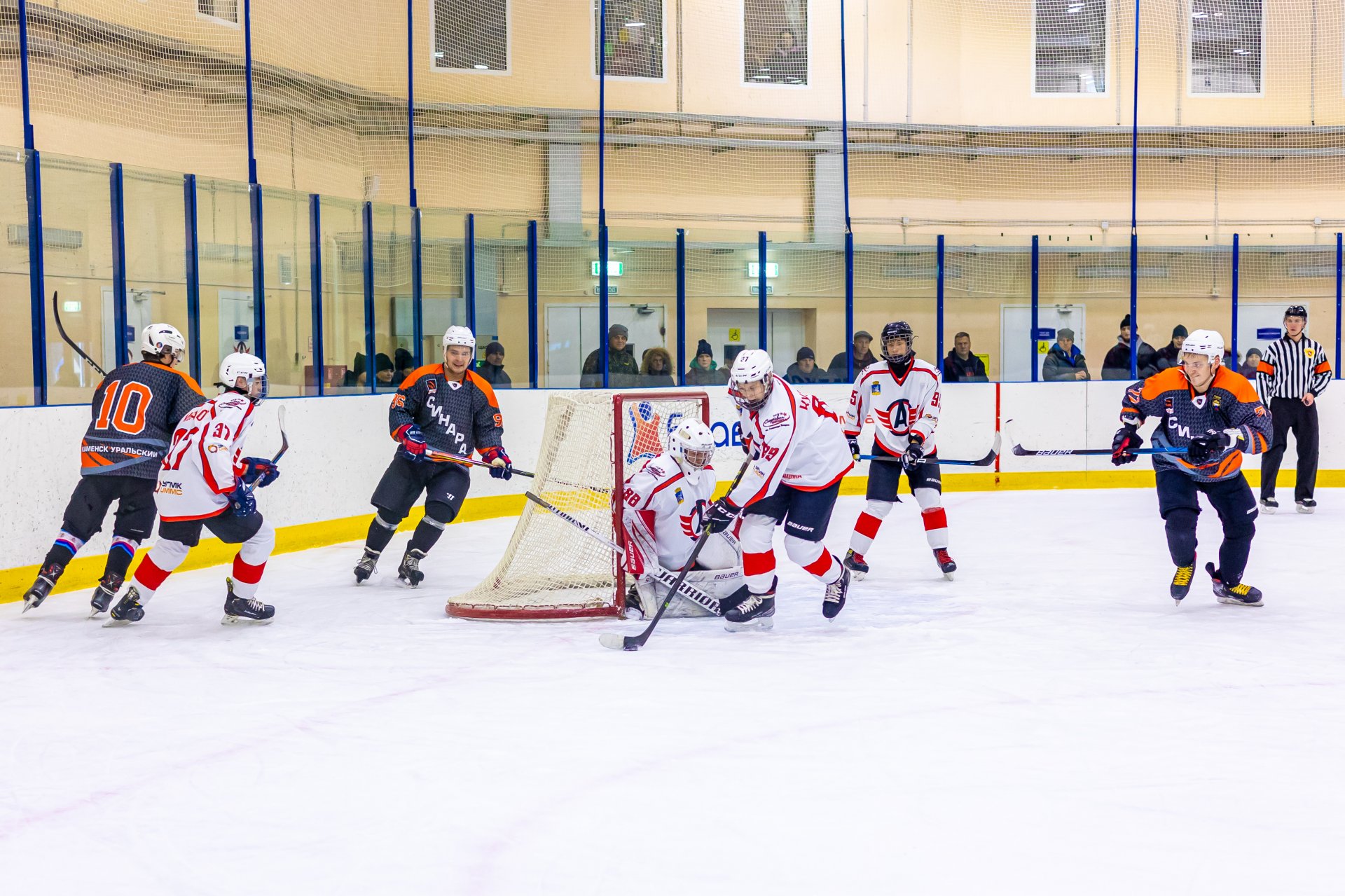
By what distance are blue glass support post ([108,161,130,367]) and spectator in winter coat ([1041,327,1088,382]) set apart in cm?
615

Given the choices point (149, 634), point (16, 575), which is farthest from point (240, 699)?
point (16, 575)

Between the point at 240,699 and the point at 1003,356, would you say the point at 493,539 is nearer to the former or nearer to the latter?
the point at 240,699

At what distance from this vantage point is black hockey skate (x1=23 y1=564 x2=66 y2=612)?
4625mm

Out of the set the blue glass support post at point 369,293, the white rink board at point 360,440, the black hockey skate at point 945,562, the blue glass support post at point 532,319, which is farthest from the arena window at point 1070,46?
the black hockey skate at point 945,562

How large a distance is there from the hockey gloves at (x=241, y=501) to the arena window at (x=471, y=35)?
24.8 ft

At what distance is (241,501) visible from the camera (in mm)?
4238

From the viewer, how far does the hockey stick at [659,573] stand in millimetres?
4449

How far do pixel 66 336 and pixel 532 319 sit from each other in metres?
3.43

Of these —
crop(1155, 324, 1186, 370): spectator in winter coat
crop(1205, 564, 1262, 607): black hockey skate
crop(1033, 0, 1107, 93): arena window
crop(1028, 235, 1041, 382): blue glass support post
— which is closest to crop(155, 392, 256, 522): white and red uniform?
crop(1205, 564, 1262, 607): black hockey skate

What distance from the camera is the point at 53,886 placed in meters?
2.14

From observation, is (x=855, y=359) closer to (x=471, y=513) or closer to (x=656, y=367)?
(x=656, y=367)

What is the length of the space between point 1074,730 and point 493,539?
4312 millimetres

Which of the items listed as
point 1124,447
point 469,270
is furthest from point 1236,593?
point 469,270

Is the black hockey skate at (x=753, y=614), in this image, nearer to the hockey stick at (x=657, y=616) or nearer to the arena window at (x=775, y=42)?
the hockey stick at (x=657, y=616)
